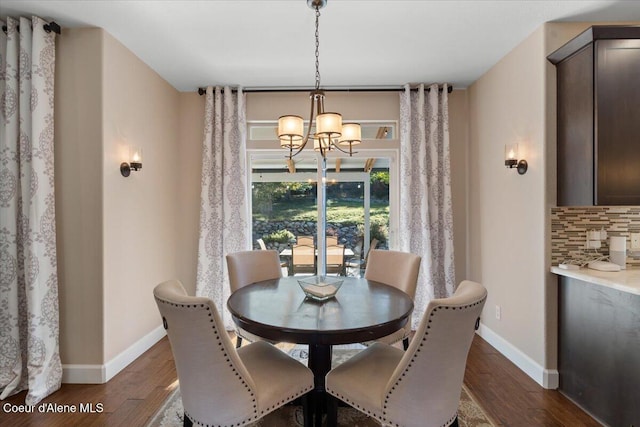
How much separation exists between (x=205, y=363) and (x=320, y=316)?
0.59 metres

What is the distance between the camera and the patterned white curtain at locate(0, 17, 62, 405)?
226 centimetres

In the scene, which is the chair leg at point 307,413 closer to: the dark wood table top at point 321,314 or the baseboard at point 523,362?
the dark wood table top at point 321,314

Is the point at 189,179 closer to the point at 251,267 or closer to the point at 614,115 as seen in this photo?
the point at 251,267

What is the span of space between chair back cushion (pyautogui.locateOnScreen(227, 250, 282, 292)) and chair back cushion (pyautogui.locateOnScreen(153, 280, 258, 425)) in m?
1.19

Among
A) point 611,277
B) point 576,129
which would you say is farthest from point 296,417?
point 576,129

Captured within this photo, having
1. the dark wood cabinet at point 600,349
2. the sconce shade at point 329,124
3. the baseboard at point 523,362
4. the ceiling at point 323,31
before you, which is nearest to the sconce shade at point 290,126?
the sconce shade at point 329,124

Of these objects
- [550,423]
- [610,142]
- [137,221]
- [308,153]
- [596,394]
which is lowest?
[550,423]

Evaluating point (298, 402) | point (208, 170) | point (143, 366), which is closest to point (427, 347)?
point (298, 402)

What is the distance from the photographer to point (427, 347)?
135 cm

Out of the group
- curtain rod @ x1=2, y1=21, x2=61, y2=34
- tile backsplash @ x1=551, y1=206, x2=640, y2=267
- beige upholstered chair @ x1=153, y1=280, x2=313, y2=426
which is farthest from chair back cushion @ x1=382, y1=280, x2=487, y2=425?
curtain rod @ x1=2, y1=21, x2=61, y2=34

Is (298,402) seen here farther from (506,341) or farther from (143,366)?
(506,341)

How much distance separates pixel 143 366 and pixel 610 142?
3788 mm

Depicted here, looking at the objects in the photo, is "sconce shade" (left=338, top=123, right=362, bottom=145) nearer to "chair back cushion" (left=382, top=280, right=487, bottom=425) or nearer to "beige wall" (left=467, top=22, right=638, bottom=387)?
"chair back cushion" (left=382, top=280, right=487, bottom=425)

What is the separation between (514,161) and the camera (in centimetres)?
264
